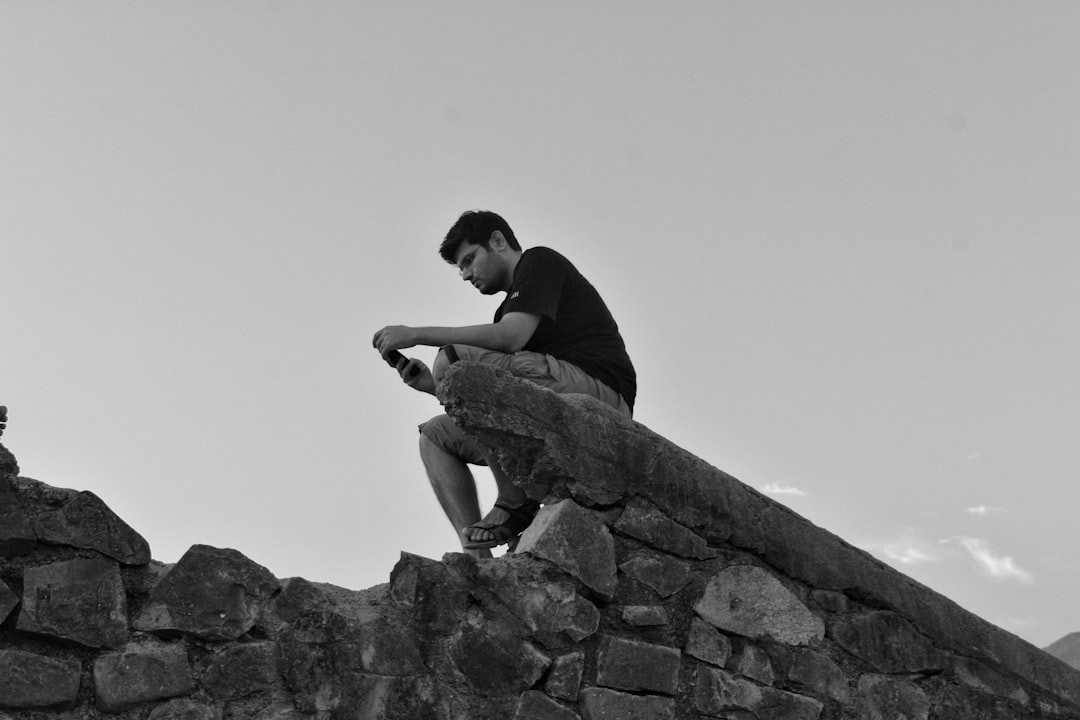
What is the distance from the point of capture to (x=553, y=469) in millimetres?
3836

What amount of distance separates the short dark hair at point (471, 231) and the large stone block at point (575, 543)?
1171 mm

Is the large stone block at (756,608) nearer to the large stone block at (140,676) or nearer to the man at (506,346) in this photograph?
the man at (506,346)

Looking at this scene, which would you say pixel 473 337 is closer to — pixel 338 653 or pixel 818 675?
pixel 338 653

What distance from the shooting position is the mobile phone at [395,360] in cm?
408

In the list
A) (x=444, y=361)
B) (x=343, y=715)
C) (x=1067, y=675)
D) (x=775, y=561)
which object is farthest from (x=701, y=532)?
(x=1067, y=675)

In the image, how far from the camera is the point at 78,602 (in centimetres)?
310

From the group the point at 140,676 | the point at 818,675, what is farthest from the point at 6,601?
the point at 818,675

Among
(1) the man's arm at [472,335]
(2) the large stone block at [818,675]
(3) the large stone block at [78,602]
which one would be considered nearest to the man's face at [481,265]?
(1) the man's arm at [472,335]

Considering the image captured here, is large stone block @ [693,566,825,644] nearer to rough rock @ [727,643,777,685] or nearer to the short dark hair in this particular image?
rough rock @ [727,643,777,685]

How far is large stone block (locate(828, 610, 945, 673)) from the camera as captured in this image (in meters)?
4.20

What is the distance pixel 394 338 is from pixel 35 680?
152cm

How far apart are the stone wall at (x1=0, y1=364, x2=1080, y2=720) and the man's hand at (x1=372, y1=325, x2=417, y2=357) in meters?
0.33

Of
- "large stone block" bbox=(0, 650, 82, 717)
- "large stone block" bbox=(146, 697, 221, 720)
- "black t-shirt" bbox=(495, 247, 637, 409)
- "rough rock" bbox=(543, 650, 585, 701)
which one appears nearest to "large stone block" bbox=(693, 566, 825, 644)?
"rough rock" bbox=(543, 650, 585, 701)

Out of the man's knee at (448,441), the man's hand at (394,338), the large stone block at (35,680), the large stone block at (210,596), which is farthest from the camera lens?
the man's knee at (448,441)
